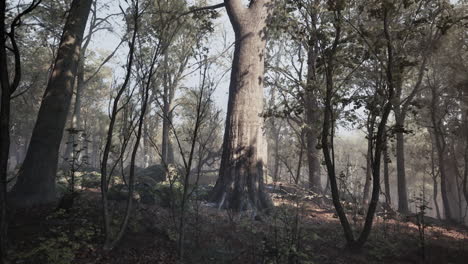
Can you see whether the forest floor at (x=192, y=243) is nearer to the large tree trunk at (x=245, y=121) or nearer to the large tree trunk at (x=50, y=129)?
the large tree trunk at (x=50, y=129)

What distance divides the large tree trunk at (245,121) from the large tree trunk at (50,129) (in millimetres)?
4063

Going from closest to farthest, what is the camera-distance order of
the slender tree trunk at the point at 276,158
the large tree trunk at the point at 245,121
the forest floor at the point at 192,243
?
1. the forest floor at the point at 192,243
2. the large tree trunk at the point at 245,121
3. the slender tree trunk at the point at 276,158

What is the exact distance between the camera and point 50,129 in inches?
233

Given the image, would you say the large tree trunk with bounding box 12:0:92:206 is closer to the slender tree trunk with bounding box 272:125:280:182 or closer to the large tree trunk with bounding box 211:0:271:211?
the large tree trunk with bounding box 211:0:271:211

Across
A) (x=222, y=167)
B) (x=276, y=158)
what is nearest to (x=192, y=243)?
(x=222, y=167)

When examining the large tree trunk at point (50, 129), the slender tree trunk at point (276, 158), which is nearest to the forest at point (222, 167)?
the large tree trunk at point (50, 129)

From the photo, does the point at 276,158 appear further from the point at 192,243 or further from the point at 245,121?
the point at 192,243

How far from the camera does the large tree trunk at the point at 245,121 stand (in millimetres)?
7586

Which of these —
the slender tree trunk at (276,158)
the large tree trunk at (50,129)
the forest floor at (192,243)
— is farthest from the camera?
the slender tree trunk at (276,158)

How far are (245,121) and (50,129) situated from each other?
4.72m

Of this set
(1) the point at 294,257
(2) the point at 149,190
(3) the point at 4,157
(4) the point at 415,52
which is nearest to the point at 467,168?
(4) the point at 415,52

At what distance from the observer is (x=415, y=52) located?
38.4 ft

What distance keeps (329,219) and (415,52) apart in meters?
8.51

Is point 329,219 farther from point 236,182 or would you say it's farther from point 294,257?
point 294,257
